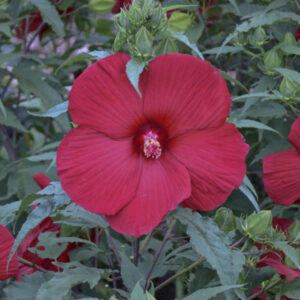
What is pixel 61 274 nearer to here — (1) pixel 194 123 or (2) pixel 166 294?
(1) pixel 194 123

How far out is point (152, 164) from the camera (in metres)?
0.70

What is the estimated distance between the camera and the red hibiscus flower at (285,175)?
0.87m

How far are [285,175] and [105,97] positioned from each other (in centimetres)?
39

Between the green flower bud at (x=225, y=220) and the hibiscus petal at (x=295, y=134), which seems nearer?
the green flower bud at (x=225, y=220)

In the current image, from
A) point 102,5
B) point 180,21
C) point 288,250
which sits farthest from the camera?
point 102,5

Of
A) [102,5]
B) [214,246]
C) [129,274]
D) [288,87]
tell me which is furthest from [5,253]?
[102,5]

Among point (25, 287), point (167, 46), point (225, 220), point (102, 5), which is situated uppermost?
point (167, 46)

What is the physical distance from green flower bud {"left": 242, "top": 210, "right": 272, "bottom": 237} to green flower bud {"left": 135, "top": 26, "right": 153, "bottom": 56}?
277 mm

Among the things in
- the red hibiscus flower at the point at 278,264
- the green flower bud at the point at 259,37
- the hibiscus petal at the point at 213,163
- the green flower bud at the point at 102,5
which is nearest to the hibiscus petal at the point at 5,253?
the hibiscus petal at the point at 213,163

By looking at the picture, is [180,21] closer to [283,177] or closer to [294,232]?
[283,177]

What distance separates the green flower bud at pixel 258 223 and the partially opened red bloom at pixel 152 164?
0.08m

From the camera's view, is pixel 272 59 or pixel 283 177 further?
pixel 272 59

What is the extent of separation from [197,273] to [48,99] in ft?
2.26

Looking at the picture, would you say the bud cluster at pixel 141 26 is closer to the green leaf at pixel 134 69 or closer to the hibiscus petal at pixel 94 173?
the green leaf at pixel 134 69
